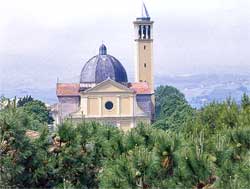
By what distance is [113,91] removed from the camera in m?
60.7

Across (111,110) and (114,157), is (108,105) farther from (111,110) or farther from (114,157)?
(114,157)

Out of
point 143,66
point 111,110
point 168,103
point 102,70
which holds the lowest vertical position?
point 111,110

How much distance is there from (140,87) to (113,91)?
293 cm

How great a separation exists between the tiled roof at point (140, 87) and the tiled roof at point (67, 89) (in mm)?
4004

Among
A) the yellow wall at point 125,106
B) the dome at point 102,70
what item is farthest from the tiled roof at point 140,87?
the dome at point 102,70

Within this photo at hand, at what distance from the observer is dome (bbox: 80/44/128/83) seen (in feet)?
212

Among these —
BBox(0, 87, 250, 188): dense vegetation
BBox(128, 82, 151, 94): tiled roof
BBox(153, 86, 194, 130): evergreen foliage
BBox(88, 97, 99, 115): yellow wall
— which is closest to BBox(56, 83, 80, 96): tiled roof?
BBox(88, 97, 99, 115): yellow wall

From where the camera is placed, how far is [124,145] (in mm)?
10922

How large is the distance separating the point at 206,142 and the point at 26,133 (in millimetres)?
2159

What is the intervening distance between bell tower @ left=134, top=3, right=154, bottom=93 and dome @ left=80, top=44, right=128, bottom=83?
1.24 m

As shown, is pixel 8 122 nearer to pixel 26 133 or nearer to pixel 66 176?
pixel 26 133

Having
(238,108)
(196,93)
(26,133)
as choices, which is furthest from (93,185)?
(196,93)

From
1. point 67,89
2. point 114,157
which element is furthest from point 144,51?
point 114,157

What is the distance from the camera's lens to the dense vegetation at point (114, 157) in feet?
29.9
